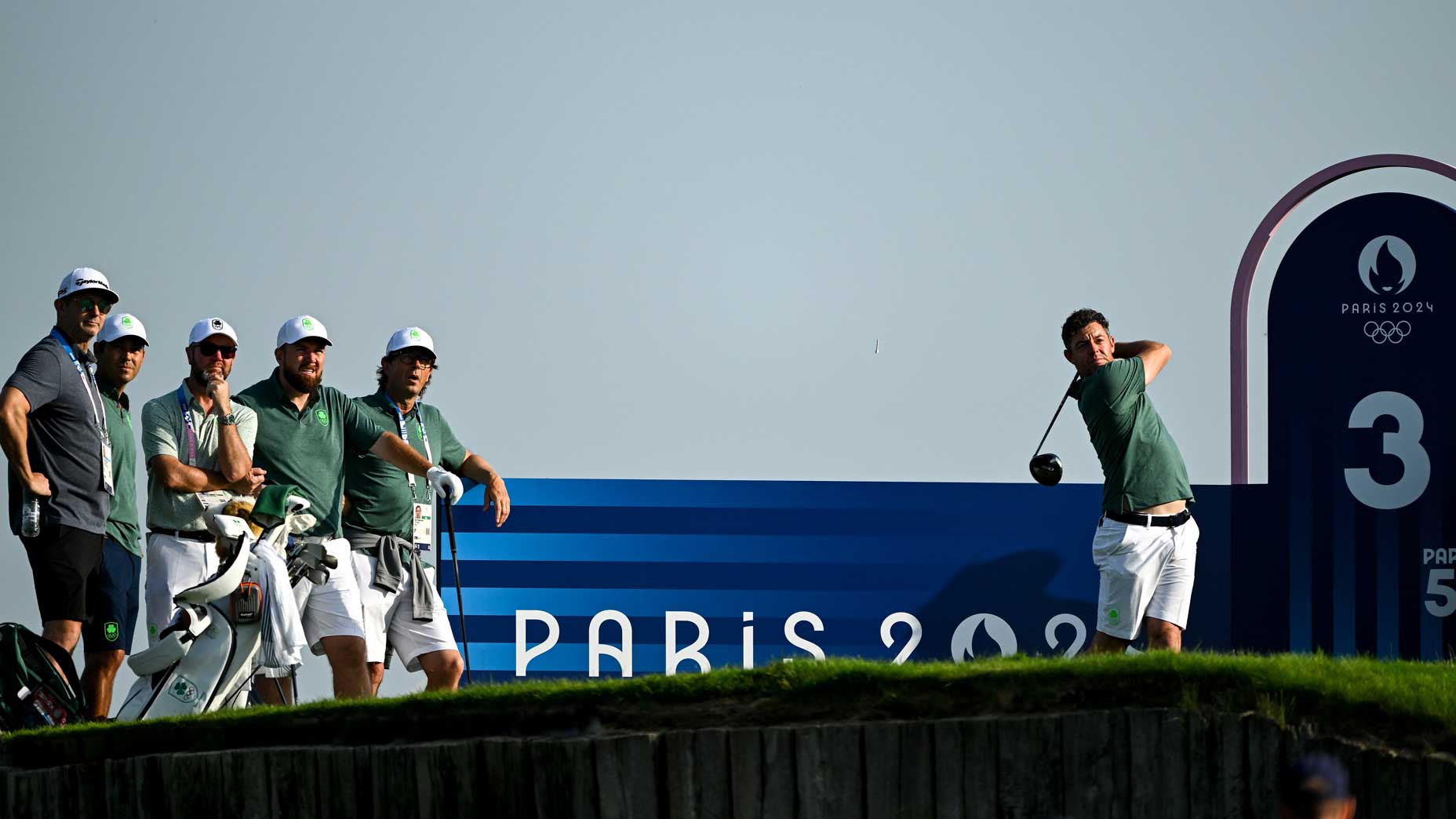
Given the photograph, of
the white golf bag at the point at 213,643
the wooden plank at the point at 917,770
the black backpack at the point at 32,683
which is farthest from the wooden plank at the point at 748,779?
the black backpack at the point at 32,683

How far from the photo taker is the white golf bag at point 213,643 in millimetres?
7336

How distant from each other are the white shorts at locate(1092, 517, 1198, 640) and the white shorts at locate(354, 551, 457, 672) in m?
3.48

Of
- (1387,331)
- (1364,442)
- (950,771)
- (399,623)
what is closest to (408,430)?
(399,623)

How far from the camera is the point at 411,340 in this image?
29.3 ft

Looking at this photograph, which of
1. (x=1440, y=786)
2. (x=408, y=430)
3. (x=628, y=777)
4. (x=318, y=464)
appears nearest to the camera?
(x=1440, y=786)

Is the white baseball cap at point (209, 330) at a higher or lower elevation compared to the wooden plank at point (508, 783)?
higher

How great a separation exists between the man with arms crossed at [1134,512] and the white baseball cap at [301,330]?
400cm

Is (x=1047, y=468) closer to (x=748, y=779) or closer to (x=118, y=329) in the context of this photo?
(x=748, y=779)

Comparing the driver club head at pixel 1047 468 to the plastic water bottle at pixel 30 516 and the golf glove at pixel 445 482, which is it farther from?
the plastic water bottle at pixel 30 516

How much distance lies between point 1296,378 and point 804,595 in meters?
3.42

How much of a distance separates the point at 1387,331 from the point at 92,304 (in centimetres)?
764

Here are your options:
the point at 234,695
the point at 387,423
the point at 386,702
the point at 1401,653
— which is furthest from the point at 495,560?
the point at 1401,653

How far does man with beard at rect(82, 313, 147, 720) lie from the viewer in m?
7.87

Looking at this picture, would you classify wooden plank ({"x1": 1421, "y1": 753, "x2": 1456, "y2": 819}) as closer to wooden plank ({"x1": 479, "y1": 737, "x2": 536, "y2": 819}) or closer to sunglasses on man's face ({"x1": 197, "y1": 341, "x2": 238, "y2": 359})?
wooden plank ({"x1": 479, "y1": 737, "x2": 536, "y2": 819})
